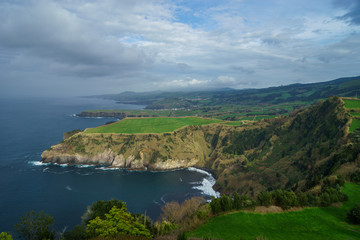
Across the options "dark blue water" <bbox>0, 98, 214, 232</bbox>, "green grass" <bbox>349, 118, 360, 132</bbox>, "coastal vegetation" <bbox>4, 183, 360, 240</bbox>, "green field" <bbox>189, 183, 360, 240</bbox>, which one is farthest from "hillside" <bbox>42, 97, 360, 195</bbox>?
"green field" <bbox>189, 183, 360, 240</bbox>

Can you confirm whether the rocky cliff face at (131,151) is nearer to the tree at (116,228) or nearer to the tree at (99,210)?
the tree at (99,210)

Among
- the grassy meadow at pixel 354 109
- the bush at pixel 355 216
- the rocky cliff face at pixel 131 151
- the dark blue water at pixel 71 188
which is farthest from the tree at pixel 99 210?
the grassy meadow at pixel 354 109

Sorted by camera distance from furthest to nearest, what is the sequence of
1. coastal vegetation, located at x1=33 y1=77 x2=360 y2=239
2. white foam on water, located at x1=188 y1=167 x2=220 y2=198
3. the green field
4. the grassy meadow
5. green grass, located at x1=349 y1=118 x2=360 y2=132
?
1. white foam on water, located at x1=188 y1=167 x2=220 y2=198
2. the grassy meadow
3. green grass, located at x1=349 y1=118 x2=360 y2=132
4. coastal vegetation, located at x1=33 y1=77 x2=360 y2=239
5. the green field

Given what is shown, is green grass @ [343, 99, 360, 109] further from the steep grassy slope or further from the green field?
the green field

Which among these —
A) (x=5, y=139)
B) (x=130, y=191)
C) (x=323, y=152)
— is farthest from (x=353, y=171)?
(x=5, y=139)

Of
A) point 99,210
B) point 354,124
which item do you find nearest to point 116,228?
point 99,210

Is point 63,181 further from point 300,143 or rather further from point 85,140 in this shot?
point 300,143
